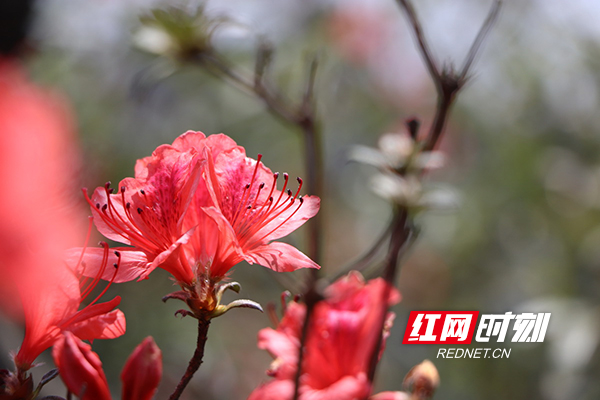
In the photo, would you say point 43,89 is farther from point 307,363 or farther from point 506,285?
point 506,285

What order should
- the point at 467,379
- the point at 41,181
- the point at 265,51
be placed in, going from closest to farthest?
the point at 265,51
the point at 41,181
the point at 467,379

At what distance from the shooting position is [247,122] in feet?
8.26

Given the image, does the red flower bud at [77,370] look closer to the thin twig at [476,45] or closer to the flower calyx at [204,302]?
the flower calyx at [204,302]

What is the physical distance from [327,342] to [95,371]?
302mm

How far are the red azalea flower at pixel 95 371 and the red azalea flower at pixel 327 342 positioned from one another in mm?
169

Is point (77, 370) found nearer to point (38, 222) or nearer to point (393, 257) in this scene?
point (393, 257)

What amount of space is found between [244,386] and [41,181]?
57.3 inches

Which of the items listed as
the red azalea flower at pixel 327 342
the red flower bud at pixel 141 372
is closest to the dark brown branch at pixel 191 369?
the red flower bud at pixel 141 372

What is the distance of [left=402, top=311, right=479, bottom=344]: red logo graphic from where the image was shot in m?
0.88

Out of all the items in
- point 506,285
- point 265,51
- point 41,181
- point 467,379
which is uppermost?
point 265,51

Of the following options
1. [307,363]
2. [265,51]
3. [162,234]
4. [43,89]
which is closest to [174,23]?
[265,51]

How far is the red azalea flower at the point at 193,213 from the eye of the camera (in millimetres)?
646

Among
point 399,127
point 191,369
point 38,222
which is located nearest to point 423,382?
point 191,369

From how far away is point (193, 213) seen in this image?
686mm
